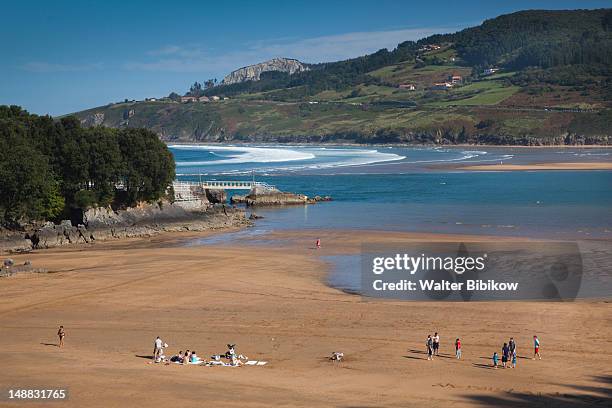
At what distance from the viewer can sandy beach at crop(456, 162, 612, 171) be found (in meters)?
120

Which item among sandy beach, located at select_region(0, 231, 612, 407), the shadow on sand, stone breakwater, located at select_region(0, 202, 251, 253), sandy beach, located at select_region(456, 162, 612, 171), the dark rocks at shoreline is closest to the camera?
the shadow on sand

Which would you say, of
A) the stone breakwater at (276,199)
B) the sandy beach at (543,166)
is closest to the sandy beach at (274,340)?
the stone breakwater at (276,199)

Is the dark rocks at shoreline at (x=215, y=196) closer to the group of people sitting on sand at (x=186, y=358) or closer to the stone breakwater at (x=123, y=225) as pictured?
the stone breakwater at (x=123, y=225)

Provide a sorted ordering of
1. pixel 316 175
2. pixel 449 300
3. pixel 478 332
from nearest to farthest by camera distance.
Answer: pixel 478 332 < pixel 449 300 < pixel 316 175

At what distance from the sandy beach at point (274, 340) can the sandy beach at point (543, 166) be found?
80.6m

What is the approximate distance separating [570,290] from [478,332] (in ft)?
30.8

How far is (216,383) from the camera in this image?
82.0ft

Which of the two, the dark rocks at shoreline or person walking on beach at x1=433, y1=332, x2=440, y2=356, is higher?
the dark rocks at shoreline

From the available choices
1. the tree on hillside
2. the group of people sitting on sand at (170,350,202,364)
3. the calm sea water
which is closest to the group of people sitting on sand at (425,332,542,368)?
the group of people sitting on sand at (170,350,202,364)

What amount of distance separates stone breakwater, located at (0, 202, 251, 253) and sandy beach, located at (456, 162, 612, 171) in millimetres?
61071

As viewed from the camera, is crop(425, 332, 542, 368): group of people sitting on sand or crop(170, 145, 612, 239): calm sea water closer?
crop(425, 332, 542, 368): group of people sitting on sand

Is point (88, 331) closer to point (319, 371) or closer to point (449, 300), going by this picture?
point (319, 371)

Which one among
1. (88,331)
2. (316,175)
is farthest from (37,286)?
(316,175)

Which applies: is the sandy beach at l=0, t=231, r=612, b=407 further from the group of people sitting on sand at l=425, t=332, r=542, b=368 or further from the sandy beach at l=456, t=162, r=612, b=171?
the sandy beach at l=456, t=162, r=612, b=171
